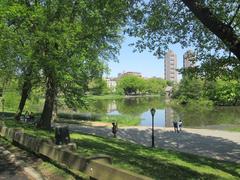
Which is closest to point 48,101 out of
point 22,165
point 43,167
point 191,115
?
point 22,165

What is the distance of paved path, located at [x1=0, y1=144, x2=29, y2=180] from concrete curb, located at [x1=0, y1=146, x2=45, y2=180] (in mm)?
131

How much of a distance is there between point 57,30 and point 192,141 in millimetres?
16677

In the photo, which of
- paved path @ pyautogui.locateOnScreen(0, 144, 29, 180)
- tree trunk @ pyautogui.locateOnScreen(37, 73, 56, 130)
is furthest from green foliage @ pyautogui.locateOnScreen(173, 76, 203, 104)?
paved path @ pyautogui.locateOnScreen(0, 144, 29, 180)

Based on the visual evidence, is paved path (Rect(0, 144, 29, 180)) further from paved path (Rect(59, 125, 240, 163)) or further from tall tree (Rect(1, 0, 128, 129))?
paved path (Rect(59, 125, 240, 163))

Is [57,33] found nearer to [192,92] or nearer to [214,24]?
[214,24]

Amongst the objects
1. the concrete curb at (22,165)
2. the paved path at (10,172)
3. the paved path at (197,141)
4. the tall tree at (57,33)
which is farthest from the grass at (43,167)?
the paved path at (197,141)

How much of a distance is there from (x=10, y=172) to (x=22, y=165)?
2.50ft

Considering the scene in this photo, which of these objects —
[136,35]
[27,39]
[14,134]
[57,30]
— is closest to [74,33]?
[57,30]

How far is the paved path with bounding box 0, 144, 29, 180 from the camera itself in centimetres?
1011

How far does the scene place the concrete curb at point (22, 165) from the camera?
10043 millimetres

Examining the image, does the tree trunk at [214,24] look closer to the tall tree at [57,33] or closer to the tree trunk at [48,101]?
the tall tree at [57,33]

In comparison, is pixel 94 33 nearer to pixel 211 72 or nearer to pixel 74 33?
pixel 74 33

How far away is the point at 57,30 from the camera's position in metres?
23.1

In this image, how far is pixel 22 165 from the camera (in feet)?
37.7
